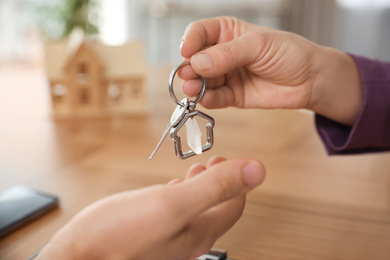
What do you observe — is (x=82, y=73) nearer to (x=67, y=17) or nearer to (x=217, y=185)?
(x=217, y=185)

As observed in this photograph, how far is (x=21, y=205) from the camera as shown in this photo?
2.16 feet

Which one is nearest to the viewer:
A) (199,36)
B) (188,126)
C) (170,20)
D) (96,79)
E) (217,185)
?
(217,185)

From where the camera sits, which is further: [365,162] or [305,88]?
[365,162]

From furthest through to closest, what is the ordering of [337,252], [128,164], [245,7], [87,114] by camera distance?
[245,7], [87,114], [128,164], [337,252]

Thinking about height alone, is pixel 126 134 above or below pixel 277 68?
below

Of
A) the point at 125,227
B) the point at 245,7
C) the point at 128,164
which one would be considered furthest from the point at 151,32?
the point at 125,227

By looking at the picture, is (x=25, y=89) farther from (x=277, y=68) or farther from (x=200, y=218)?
(x=200, y=218)

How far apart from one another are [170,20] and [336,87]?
2.67 metres

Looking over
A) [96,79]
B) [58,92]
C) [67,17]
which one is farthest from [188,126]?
[67,17]

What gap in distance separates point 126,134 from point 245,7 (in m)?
2.26

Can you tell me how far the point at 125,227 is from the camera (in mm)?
360

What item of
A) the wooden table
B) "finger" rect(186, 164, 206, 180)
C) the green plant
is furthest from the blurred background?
"finger" rect(186, 164, 206, 180)

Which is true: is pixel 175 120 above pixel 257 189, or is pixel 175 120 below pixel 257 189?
above

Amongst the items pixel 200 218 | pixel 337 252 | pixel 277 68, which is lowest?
pixel 337 252
